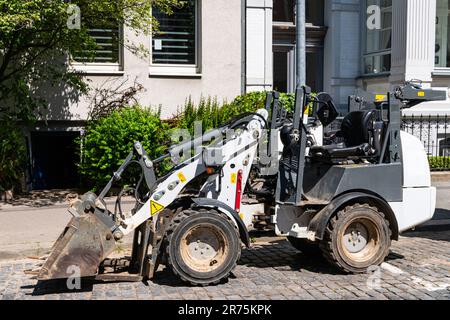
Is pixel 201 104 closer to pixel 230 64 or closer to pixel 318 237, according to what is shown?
pixel 230 64

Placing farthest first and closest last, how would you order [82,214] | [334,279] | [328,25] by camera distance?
1. [328,25]
2. [334,279]
3. [82,214]

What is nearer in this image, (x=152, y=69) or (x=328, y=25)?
(x=152, y=69)

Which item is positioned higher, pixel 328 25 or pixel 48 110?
pixel 328 25

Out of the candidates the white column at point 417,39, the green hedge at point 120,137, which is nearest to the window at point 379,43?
the white column at point 417,39

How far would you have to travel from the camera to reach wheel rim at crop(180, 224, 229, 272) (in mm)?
6607

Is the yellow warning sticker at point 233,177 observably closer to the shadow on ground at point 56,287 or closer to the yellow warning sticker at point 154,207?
the yellow warning sticker at point 154,207

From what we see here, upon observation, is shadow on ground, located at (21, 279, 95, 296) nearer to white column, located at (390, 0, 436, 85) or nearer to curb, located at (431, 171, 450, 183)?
curb, located at (431, 171, 450, 183)

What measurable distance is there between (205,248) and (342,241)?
1.61 m

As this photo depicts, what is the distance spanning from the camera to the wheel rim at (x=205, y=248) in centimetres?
661

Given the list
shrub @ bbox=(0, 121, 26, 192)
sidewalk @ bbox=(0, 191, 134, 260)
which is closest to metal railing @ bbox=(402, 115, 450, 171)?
sidewalk @ bbox=(0, 191, 134, 260)

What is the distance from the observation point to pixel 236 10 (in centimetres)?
1466

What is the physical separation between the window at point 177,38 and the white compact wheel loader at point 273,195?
7.25 meters
